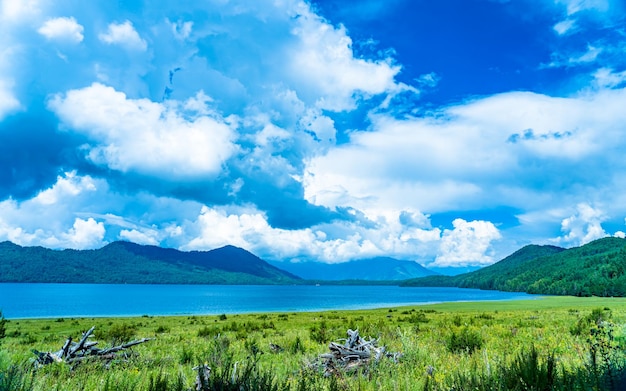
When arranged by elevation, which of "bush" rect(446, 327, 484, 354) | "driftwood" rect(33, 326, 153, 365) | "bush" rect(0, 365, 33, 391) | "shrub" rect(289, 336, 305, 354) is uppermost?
"bush" rect(0, 365, 33, 391)

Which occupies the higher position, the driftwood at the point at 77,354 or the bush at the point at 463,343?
the bush at the point at 463,343

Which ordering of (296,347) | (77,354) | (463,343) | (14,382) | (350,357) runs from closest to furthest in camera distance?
(14,382) → (350,357) → (77,354) → (463,343) → (296,347)

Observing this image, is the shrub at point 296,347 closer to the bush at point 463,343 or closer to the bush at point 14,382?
the bush at point 463,343

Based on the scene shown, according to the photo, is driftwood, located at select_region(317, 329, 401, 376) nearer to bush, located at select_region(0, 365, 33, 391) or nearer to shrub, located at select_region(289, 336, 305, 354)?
shrub, located at select_region(289, 336, 305, 354)

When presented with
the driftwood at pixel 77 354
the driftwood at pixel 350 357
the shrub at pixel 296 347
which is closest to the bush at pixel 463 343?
the driftwood at pixel 350 357

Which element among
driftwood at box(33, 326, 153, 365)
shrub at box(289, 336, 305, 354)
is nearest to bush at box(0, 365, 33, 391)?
driftwood at box(33, 326, 153, 365)

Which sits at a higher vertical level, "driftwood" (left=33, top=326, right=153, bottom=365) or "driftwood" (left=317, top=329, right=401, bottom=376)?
"driftwood" (left=317, top=329, right=401, bottom=376)

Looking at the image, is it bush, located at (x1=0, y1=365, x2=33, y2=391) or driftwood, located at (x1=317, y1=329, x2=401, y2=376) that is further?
driftwood, located at (x1=317, y1=329, x2=401, y2=376)

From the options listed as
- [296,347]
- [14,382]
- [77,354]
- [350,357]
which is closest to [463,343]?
[350,357]

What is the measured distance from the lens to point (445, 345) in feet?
50.5

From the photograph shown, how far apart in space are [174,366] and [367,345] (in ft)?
20.4

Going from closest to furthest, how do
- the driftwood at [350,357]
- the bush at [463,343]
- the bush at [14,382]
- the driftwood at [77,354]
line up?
the bush at [14,382] → the driftwood at [350,357] → the driftwood at [77,354] → the bush at [463,343]

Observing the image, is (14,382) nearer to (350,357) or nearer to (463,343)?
(350,357)

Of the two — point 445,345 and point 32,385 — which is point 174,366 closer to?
point 32,385
